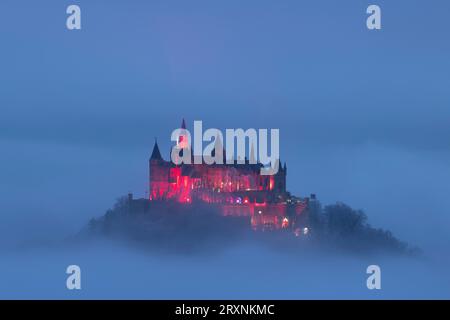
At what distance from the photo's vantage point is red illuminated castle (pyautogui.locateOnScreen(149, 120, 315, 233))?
369 feet

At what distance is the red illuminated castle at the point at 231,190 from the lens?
369 feet

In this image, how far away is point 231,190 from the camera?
371 feet

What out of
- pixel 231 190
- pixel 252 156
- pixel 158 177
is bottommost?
pixel 231 190

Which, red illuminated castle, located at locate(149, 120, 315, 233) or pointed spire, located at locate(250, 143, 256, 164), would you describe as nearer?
red illuminated castle, located at locate(149, 120, 315, 233)

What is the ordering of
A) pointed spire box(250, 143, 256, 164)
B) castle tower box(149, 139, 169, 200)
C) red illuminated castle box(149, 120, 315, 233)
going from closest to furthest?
red illuminated castle box(149, 120, 315, 233) < castle tower box(149, 139, 169, 200) < pointed spire box(250, 143, 256, 164)

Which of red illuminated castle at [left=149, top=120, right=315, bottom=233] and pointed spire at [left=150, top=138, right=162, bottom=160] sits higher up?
pointed spire at [left=150, top=138, right=162, bottom=160]

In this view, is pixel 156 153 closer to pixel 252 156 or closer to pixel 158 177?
pixel 158 177

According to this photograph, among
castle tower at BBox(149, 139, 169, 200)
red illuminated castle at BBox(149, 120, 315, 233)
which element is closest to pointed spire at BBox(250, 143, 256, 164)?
red illuminated castle at BBox(149, 120, 315, 233)

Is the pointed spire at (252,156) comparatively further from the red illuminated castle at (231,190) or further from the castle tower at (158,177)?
the castle tower at (158,177)

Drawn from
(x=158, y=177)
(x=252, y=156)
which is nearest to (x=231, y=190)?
(x=252, y=156)

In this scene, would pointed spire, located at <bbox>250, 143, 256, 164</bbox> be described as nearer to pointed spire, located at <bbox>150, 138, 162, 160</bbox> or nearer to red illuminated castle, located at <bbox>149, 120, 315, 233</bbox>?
red illuminated castle, located at <bbox>149, 120, 315, 233</bbox>

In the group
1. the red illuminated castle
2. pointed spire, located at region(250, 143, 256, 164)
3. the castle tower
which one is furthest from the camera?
pointed spire, located at region(250, 143, 256, 164)

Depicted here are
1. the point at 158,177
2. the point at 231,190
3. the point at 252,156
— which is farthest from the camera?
the point at 252,156
